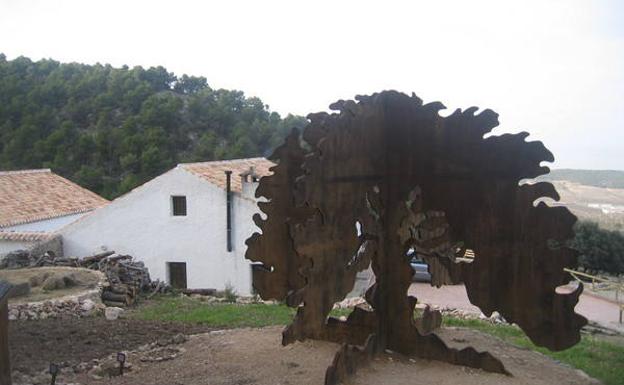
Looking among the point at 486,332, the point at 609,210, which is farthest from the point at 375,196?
the point at 609,210

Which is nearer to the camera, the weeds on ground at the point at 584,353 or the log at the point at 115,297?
the weeds on ground at the point at 584,353

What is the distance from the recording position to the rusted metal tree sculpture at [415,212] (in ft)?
19.7

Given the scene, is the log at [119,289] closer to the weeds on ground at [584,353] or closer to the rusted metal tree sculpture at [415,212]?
the weeds on ground at [584,353]

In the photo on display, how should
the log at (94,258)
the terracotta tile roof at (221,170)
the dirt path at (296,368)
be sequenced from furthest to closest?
the terracotta tile roof at (221,170), the log at (94,258), the dirt path at (296,368)

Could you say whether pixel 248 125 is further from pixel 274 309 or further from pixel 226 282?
pixel 274 309

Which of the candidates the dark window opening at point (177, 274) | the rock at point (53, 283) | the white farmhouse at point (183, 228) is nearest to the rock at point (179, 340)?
the rock at point (53, 283)

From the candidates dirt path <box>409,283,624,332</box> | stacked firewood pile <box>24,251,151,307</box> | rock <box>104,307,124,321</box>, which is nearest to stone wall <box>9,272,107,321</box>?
rock <box>104,307,124,321</box>

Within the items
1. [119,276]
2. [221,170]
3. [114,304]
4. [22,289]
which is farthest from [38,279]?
[221,170]

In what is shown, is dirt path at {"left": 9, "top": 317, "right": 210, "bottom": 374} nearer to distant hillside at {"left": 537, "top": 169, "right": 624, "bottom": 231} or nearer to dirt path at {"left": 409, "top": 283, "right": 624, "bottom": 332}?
dirt path at {"left": 409, "top": 283, "right": 624, "bottom": 332}

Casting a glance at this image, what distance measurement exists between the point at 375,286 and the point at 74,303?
315 inches

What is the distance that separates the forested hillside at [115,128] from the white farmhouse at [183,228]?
34.9 ft

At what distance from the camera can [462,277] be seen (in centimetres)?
660

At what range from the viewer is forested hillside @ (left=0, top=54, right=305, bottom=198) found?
1248 inches

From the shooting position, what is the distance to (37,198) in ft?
76.0
